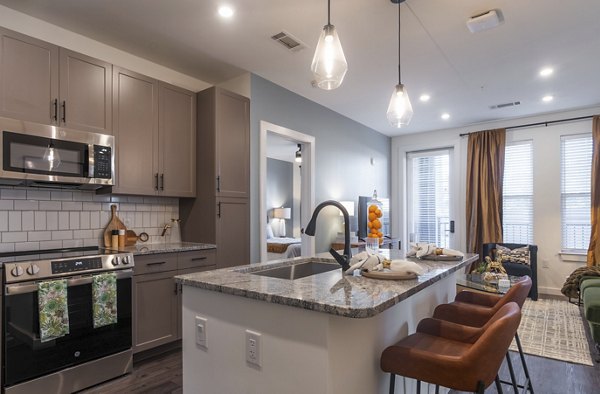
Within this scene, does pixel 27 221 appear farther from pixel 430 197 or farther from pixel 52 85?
pixel 430 197

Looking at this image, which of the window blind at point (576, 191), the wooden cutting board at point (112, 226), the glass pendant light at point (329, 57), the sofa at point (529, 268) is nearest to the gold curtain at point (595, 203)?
the window blind at point (576, 191)

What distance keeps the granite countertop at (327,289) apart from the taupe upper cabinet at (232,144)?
1.86 metres

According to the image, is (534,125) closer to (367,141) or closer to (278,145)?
(367,141)

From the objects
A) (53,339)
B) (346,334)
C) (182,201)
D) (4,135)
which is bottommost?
(53,339)

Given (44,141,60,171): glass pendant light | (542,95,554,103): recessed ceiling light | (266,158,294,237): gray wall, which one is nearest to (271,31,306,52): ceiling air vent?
(44,141,60,171): glass pendant light

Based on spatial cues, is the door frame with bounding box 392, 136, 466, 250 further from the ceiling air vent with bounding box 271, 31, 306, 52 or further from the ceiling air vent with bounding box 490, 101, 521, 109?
the ceiling air vent with bounding box 271, 31, 306, 52

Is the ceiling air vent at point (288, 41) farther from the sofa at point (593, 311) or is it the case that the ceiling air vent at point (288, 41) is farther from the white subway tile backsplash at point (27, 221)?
the sofa at point (593, 311)

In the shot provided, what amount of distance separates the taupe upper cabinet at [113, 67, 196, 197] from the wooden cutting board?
301 millimetres

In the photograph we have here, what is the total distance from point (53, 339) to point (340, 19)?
3.08m

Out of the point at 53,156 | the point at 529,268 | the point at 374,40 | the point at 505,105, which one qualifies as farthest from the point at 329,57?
the point at 529,268

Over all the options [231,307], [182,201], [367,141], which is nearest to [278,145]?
[367,141]

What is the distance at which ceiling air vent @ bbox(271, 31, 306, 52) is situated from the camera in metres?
3.08

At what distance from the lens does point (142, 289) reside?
287 centimetres

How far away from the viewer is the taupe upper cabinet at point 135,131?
303 centimetres
